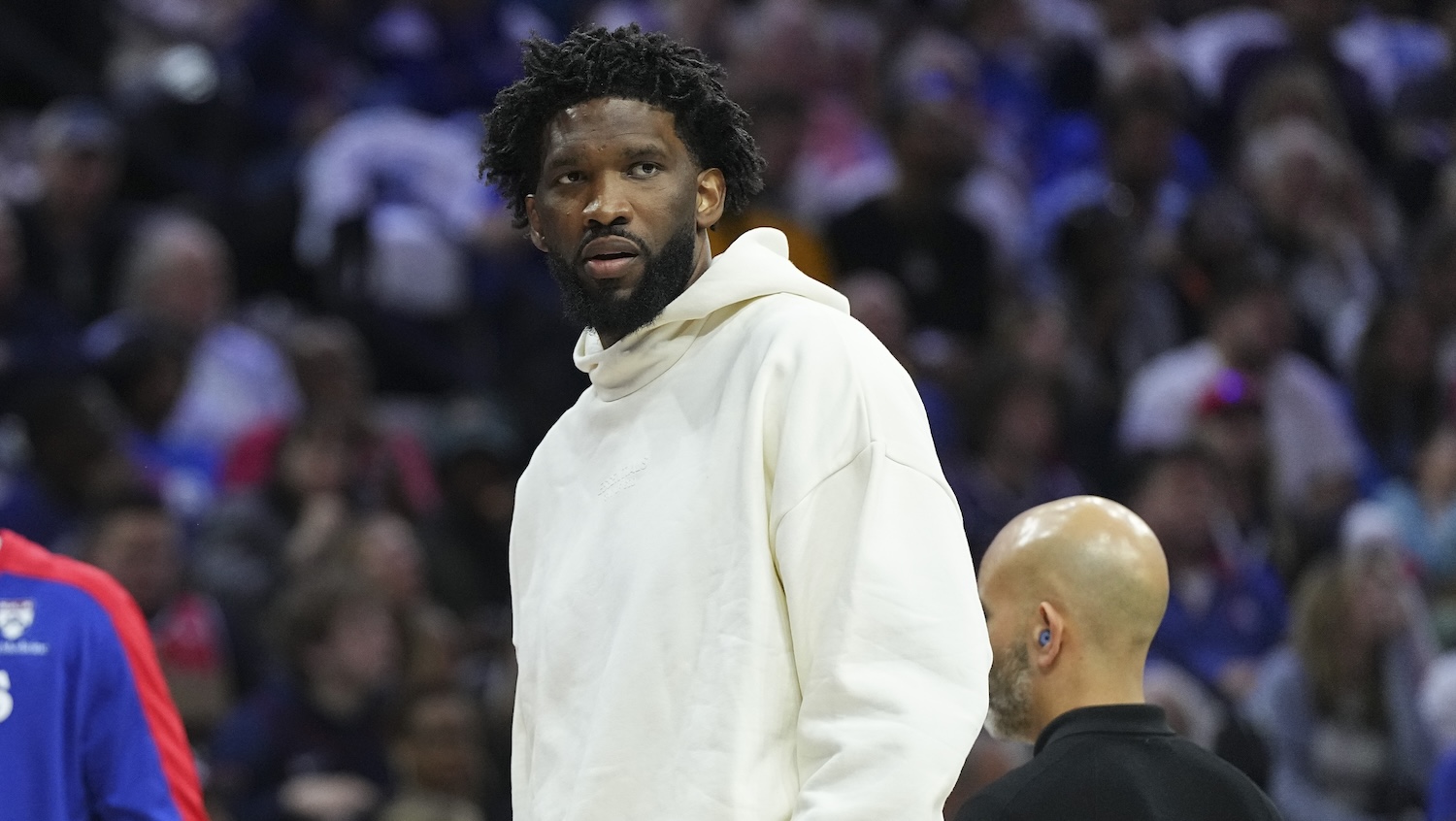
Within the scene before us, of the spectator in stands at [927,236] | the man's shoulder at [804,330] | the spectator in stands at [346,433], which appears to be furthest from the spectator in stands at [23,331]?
the man's shoulder at [804,330]

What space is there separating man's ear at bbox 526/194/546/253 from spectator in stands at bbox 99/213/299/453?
4.67 m

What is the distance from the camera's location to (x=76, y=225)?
790cm

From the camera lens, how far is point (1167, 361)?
866 centimetres

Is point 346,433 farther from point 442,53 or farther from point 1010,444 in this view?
point 442,53

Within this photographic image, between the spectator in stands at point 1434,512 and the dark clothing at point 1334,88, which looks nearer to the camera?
the spectator in stands at point 1434,512

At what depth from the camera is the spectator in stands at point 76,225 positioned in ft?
25.7

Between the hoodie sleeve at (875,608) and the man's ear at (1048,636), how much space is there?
86cm

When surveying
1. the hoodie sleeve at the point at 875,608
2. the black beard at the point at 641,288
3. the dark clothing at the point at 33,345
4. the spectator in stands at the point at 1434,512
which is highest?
the black beard at the point at 641,288

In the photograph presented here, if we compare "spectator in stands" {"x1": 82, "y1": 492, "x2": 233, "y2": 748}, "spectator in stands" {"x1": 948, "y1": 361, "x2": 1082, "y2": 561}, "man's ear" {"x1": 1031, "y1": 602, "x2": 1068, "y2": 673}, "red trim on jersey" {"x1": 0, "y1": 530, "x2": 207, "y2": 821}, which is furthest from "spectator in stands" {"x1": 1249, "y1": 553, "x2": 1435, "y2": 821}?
"red trim on jersey" {"x1": 0, "y1": 530, "x2": 207, "y2": 821}

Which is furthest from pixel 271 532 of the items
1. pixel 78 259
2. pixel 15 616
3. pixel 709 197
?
pixel 709 197

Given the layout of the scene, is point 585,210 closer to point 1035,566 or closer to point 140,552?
point 1035,566

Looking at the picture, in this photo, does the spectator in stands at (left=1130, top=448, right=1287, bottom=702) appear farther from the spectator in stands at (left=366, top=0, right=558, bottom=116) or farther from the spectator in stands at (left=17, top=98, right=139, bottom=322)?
the spectator in stands at (left=17, top=98, right=139, bottom=322)

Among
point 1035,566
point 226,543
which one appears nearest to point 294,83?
point 226,543

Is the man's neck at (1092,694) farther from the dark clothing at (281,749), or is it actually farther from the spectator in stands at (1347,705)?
the spectator in stands at (1347,705)
